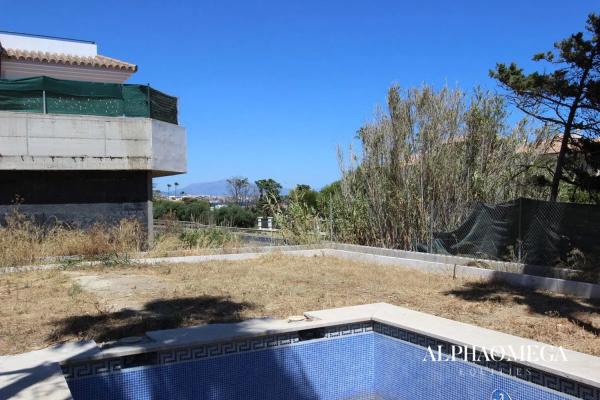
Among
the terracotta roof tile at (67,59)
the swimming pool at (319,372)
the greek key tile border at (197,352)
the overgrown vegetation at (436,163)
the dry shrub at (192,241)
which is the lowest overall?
the swimming pool at (319,372)

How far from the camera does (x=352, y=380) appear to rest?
5336 mm

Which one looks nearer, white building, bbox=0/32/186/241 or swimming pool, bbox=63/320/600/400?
swimming pool, bbox=63/320/600/400

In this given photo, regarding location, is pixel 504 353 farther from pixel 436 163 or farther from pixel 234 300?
pixel 436 163

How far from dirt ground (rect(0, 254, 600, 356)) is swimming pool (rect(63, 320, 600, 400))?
97 cm

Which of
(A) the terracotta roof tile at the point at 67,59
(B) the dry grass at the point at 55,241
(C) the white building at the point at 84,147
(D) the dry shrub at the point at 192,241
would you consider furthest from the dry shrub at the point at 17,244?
(A) the terracotta roof tile at the point at 67,59

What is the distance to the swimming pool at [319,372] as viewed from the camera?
4137 mm

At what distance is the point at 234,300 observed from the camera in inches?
A: 282

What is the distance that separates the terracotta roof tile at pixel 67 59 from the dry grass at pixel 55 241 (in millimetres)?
7438

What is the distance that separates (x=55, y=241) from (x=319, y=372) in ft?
28.9

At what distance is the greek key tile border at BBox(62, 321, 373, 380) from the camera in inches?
164

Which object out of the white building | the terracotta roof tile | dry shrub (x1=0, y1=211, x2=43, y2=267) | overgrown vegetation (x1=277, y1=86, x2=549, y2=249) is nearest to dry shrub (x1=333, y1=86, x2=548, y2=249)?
overgrown vegetation (x1=277, y1=86, x2=549, y2=249)

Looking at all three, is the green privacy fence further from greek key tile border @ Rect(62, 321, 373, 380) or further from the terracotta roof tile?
greek key tile border @ Rect(62, 321, 373, 380)

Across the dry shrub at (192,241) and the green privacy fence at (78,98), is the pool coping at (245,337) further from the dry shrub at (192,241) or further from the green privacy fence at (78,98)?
the green privacy fence at (78,98)

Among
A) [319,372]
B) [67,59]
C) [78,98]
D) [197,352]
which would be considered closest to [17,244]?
[78,98]
